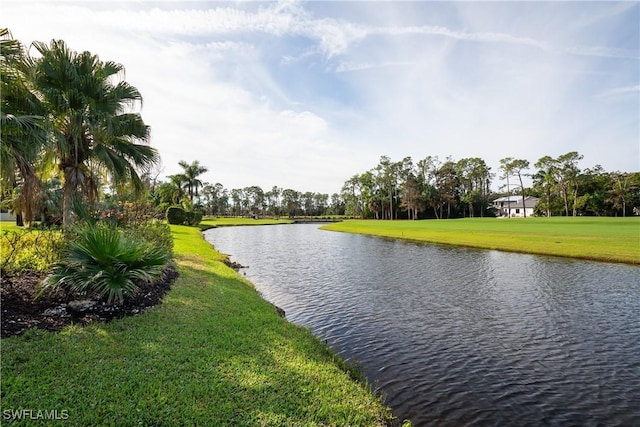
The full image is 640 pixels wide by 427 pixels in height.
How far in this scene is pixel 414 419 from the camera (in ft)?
16.4

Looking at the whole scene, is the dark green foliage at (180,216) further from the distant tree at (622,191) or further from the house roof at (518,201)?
the house roof at (518,201)

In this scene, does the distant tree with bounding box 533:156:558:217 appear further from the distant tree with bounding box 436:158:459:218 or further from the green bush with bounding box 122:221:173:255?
the green bush with bounding box 122:221:173:255

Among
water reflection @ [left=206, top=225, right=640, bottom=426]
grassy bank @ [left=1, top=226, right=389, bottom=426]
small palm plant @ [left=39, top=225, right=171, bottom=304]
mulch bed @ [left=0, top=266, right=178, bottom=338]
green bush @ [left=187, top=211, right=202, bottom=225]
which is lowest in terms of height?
water reflection @ [left=206, top=225, right=640, bottom=426]

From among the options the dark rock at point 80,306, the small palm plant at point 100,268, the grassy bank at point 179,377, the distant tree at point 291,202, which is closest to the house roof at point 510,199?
the distant tree at point 291,202

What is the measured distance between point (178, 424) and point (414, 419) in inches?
131

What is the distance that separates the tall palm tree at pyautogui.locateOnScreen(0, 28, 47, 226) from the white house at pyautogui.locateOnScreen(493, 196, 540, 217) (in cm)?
9855

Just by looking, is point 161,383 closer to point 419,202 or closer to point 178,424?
point 178,424

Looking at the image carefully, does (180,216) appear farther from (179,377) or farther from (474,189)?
(474,189)

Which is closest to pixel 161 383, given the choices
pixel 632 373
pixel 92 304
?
pixel 92 304

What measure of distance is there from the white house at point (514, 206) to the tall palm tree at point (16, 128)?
9855 cm

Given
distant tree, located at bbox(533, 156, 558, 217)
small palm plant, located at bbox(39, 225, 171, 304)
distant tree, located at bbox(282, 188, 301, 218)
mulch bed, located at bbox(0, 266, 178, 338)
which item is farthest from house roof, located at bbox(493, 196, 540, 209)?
mulch bed, located at bbox(0, 266, 178, 338)

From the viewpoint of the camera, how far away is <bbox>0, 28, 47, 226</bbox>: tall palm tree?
6449 mm

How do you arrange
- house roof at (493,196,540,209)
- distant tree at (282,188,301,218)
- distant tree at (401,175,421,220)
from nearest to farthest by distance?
1. distant tree at (401,175,421,220)
2. house roof at (493,196,540,209)
3. distant tree at (282,188,301,218)

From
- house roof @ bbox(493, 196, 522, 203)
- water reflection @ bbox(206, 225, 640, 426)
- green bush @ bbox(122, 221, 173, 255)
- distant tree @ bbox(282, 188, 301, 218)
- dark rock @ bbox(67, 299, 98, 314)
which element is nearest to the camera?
water reflection @ bbox(206, 225, 640, 426)
